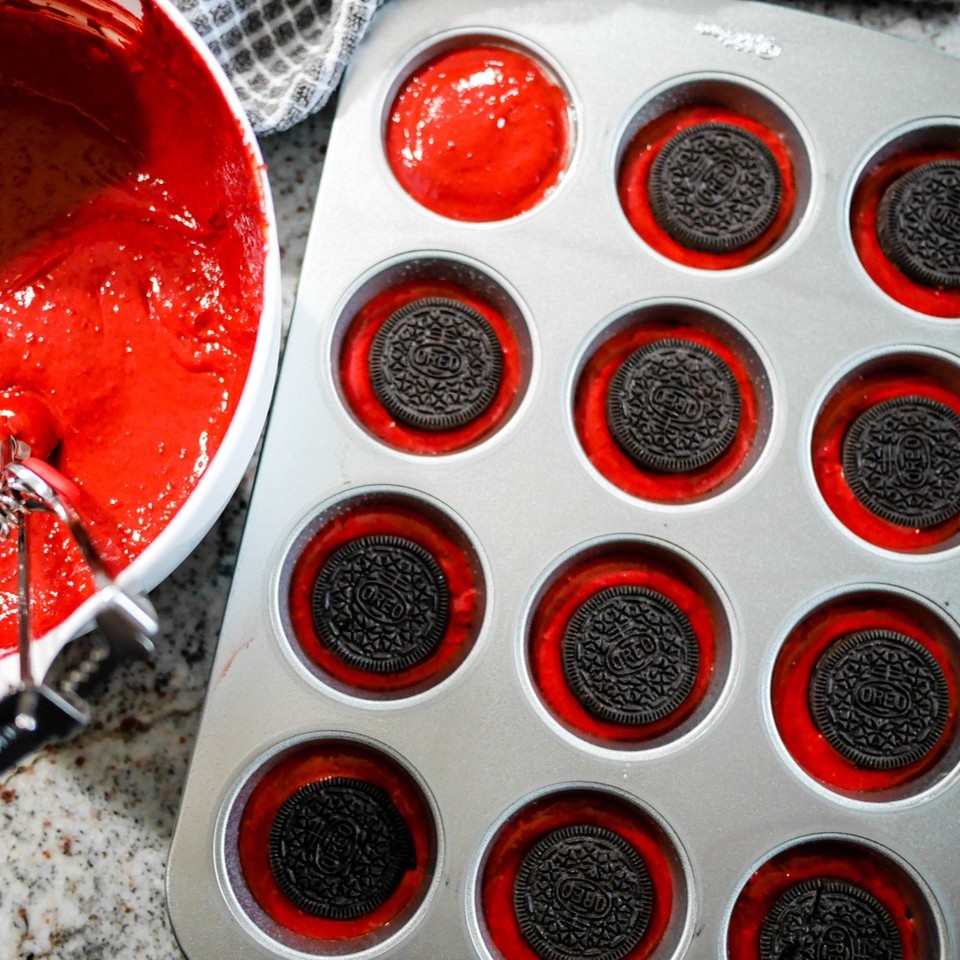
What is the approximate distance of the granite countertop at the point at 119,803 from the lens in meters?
1.12

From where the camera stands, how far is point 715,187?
120cm

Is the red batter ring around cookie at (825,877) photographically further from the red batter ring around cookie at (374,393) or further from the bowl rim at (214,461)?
the bowl rim at (214,461)

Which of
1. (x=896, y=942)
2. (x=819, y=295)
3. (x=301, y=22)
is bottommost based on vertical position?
(x=896, y=942)

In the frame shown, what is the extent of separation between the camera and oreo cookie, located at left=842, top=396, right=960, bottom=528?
114 centimetres

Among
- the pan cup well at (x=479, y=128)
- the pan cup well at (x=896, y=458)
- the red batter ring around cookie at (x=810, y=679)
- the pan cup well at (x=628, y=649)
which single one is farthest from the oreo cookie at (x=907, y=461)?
the pan cup well at (x=479, y=128)

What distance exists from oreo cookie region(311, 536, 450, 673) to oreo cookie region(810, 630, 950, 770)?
17.4 inches

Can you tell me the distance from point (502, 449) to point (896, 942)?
676mm

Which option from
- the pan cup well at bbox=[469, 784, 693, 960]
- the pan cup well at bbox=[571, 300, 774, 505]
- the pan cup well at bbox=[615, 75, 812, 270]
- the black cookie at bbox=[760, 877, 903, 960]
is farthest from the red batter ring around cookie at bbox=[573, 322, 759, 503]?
the black cookie at bbox=[760, 877, 903, 960]

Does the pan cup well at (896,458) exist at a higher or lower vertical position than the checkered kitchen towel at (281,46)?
lower

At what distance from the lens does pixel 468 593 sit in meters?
1.11

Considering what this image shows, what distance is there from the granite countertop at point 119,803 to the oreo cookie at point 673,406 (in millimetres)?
420

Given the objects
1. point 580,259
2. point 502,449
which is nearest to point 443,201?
point 580,259

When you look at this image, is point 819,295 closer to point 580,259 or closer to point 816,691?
point 580,259

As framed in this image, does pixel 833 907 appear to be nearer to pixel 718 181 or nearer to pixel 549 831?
pixel 549 831
